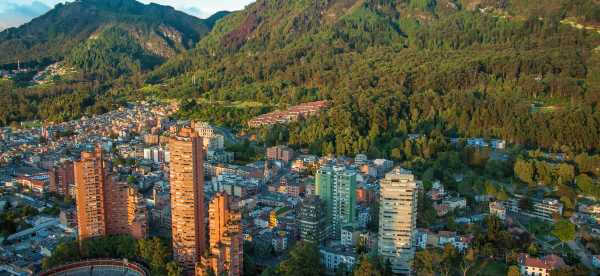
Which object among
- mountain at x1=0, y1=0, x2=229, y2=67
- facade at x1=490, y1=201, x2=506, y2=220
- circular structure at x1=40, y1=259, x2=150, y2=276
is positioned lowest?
circular structure at x1=40, y1=259, x2=150, y2=276

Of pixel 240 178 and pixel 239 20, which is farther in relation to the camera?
pixel 239 20

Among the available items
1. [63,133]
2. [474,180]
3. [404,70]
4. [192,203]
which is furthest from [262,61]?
[192,203]

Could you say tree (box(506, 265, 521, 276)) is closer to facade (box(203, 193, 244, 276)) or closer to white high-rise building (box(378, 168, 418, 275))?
white high-rise building (box(378, 168, 418, 275))

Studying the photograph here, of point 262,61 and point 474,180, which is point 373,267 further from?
point 262,61

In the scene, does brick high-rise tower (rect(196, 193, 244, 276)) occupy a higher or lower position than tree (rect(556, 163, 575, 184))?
lower

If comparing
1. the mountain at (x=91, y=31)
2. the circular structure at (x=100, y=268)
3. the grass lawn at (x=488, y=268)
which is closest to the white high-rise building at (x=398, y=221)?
the grass lawn at (x=488, y=268)

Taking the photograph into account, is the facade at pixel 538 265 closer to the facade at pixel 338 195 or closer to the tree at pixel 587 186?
the facade at pixel 338 195

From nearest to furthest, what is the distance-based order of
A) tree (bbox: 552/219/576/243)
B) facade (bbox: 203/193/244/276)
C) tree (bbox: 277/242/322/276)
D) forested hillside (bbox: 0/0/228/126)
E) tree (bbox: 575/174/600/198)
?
facade (bbox: 203/193/244/276), tree (bbox: 277/242/322/276), tree (bbox: 552/219/576/243), tree (bbox: 575/174/600/198), forested hillside (bbox: 0/0/228/126)

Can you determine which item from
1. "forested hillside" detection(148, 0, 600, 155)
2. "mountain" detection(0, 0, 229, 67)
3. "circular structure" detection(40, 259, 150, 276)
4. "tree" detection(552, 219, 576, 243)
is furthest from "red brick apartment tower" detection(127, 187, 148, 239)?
"mountain" detection(0, 0, 229, 67)
